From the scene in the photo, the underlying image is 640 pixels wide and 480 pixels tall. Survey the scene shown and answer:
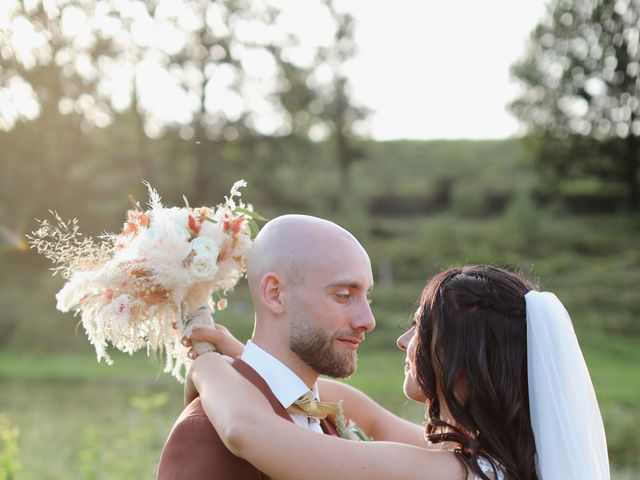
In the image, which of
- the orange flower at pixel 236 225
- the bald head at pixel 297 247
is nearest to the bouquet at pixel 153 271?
the orange flower at pixel 236 225

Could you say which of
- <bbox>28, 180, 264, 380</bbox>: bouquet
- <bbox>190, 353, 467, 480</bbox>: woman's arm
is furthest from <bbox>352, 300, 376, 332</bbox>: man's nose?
<bbox>28, 180, 264, 380</bbox>: bouquet

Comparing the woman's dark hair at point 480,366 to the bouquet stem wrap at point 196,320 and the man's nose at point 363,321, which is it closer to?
the man's nose at point 363,321

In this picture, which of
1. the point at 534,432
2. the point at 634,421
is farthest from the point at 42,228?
the point at 634,421

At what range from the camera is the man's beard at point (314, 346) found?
339 centimetres

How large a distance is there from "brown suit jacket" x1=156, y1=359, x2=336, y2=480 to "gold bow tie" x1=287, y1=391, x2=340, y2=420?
291mm

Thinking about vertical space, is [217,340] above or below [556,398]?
above

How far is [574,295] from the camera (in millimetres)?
28250

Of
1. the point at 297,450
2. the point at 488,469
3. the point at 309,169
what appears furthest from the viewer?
the point at 309,169

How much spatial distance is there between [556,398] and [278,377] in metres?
1.07

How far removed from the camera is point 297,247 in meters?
3.43

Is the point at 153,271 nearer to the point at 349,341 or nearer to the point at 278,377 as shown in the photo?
the point at 278,377

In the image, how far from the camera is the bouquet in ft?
11.2

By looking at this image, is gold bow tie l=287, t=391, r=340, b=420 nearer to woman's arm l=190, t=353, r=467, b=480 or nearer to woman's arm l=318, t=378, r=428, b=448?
woman's arm l=190, t=353, r=467, b=480

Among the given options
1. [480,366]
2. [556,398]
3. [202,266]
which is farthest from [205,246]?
[556,398]
